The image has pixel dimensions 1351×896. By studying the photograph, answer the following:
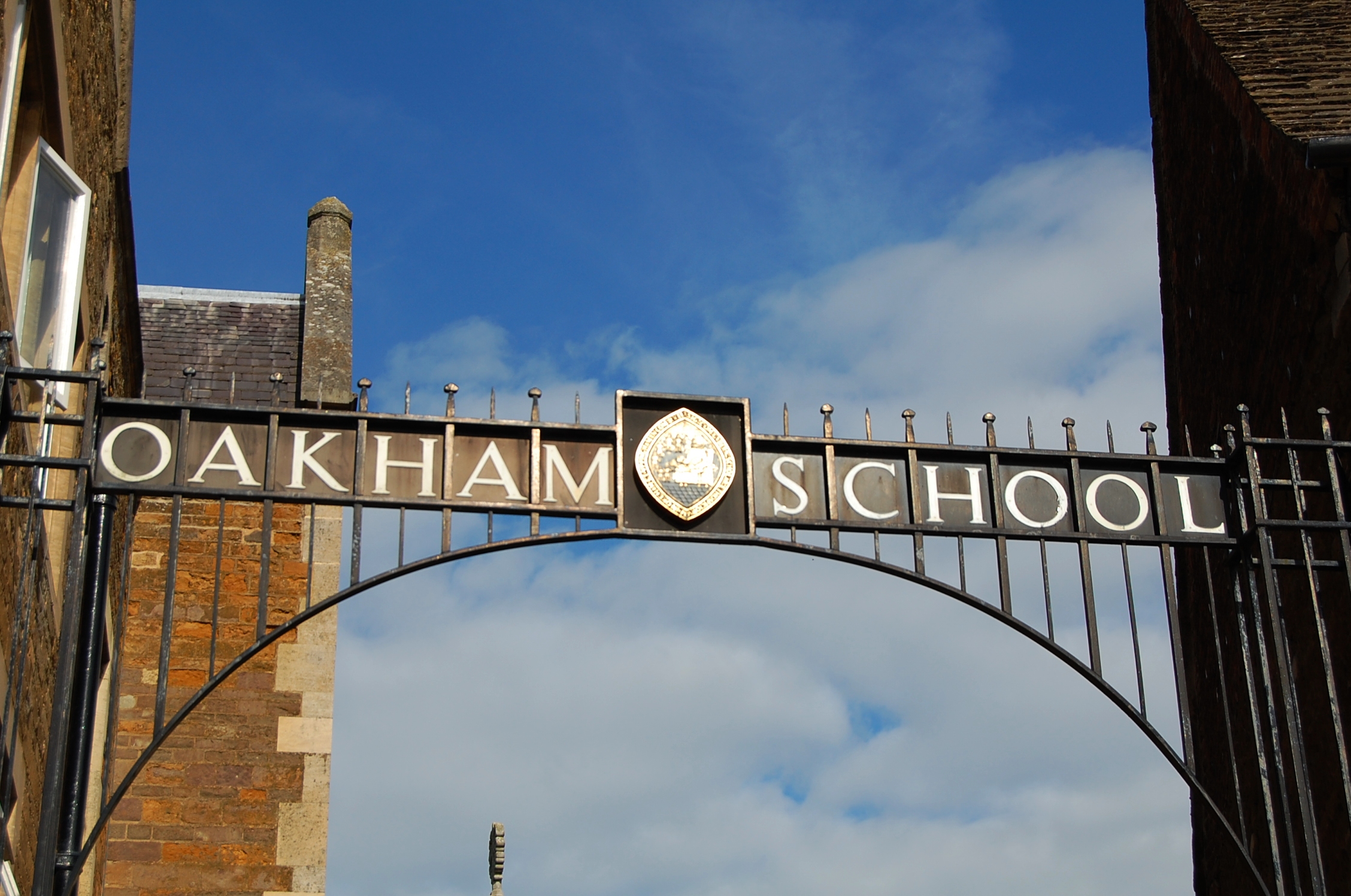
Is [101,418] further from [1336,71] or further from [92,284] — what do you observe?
[1336,71]

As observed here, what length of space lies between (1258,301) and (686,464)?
5353 mm

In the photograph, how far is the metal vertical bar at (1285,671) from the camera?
623 centimetres

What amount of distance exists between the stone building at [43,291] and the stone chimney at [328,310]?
3978 millimetres

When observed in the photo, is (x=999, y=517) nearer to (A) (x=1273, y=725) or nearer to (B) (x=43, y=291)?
(A) (x=1273, y=725)

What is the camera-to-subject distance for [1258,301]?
10.5 meters

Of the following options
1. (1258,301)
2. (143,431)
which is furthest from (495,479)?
(1258,301)

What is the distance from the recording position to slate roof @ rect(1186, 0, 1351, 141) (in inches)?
356

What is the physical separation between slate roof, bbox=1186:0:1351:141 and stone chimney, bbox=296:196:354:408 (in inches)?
293

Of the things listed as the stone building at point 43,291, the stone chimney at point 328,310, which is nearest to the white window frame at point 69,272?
the stone building at point 43,291

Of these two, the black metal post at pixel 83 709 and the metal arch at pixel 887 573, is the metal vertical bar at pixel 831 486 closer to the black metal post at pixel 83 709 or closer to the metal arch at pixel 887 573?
the metal arch at pixel 887 573

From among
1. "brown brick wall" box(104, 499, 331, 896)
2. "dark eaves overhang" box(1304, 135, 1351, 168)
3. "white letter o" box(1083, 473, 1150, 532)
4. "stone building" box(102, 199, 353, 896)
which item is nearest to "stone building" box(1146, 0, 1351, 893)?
"dark eaves overhang" box(1304, 135, 1351, 168)

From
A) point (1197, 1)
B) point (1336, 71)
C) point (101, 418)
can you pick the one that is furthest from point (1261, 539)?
point (1197, 1)

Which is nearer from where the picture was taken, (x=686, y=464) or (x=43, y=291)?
(x=686, y=464)

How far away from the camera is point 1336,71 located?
9609mm
